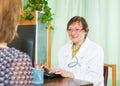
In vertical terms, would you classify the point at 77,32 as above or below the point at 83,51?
above

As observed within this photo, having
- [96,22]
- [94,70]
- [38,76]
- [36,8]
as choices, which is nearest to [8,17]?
[38,76]

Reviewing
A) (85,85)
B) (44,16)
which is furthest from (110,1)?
(85,85)

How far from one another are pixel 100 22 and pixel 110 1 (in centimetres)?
31

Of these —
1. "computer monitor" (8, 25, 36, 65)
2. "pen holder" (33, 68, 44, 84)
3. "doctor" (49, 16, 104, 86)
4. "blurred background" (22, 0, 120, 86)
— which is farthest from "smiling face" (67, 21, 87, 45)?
"blurred background" (22, 0, 120, 86)

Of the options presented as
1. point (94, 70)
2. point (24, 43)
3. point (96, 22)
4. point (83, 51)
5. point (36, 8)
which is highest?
point (36, 8)

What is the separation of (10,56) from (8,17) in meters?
0.15

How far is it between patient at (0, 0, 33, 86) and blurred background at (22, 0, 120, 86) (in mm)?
2355

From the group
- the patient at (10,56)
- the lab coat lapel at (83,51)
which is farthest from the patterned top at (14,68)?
the lab coat lapel at (83,51)

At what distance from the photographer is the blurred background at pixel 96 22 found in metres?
3.21

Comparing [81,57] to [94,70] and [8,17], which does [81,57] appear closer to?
[94,70]

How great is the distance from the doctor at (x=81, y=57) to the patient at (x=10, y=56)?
3.40 feet

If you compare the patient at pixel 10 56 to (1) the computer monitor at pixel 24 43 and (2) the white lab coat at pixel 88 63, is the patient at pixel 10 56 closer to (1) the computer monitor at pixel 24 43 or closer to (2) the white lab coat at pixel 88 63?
(1) the computer monitor at pixel 24 43

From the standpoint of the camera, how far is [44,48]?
3109 millimetres

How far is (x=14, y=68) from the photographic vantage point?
3.04ft
